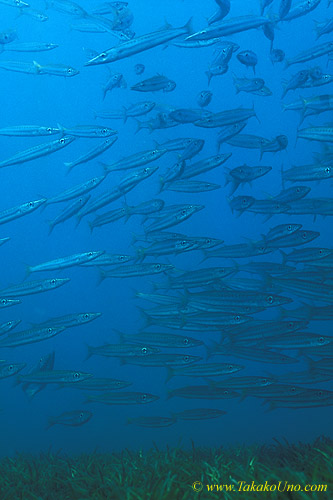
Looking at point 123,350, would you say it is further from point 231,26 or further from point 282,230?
point 231,26

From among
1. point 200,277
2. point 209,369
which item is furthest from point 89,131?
point 209,369

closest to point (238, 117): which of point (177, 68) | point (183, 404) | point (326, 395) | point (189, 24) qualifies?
point (189, 24)

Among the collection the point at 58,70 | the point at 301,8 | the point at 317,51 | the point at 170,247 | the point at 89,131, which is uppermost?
the point at 301,8

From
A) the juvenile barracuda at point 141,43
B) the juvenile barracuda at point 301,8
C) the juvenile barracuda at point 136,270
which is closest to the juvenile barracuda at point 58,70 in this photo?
the juvenile barracuda at point 141,43

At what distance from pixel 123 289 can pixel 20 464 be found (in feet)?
39.1

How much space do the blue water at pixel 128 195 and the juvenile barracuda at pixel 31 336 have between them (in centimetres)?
862

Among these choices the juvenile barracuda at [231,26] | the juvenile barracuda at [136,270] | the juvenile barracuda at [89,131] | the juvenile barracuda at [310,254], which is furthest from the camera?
the juvenile barracuda at [310,254]

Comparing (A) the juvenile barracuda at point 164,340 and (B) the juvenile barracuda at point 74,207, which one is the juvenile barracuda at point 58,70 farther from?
(A) the juvenile barracuda at point 164,340

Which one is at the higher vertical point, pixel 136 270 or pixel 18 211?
pixel 18 211

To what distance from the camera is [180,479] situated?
3.41m

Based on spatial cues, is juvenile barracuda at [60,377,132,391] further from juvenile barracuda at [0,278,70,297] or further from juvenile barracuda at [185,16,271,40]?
juvenile barracuda at [185,16,271,40]

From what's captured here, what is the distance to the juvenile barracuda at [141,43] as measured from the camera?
478cm

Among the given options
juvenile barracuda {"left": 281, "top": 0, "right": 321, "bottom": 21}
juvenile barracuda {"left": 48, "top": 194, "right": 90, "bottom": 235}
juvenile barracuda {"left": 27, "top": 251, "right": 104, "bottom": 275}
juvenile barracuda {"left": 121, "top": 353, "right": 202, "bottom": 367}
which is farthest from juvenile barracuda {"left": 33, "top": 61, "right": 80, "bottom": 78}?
juvenile barracuda {"left": 121, "top": 353, "right": 202, "bottom": 367}

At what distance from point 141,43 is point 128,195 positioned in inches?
412
